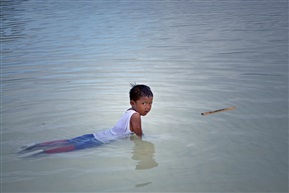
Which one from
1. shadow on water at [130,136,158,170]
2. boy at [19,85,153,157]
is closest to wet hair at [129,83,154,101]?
boy at [19,85,153,157]

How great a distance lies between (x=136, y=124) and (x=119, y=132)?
29cm

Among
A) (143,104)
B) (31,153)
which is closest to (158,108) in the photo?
(143,104)

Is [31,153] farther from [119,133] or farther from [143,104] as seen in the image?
[143,104]

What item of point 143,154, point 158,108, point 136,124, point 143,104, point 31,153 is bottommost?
point 143,154

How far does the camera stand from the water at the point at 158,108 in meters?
4.45

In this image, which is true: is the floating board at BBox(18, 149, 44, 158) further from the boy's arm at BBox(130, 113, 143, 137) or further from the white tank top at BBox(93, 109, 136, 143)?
the boy's arm at BBox(130, 113, 143, 137)

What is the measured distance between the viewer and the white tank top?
17.9ft

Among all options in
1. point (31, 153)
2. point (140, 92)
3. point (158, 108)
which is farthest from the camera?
point (158, 108)

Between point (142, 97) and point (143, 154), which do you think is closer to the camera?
point (143, 154)

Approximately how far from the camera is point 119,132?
5.55 metres

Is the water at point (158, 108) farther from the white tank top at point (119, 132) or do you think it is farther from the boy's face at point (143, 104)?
the boy's face at point (143, 104)

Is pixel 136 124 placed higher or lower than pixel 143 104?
lower

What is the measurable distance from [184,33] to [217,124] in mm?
9034

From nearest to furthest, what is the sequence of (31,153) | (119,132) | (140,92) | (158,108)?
(31,153)
(140,92)
(119,132)
(158,108)
